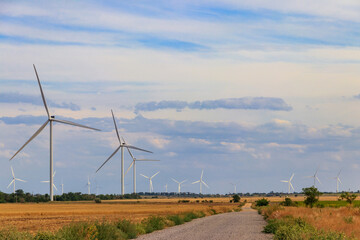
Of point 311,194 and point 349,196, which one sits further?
point 349,196

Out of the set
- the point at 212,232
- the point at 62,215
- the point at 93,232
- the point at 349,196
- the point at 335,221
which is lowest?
the point at 212,232

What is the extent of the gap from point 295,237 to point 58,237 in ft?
42.4

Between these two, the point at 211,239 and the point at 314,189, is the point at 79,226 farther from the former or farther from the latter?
the point at 314,189

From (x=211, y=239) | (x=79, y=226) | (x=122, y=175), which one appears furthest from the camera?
(x=122, y=175)

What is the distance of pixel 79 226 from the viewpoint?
33.0 m

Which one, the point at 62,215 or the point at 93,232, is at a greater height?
the point at 62,215

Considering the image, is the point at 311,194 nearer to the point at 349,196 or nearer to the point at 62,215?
the point at 349,196

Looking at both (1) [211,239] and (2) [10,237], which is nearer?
(2) [10,237]

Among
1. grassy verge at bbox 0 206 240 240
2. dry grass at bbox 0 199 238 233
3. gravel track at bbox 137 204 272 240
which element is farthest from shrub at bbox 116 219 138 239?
dry grass at bbox 0 199 238 233

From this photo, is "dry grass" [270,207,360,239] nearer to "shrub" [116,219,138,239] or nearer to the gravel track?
the gravel track

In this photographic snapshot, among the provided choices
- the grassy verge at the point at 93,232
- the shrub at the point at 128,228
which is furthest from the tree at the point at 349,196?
the shrub at the point at 128,228

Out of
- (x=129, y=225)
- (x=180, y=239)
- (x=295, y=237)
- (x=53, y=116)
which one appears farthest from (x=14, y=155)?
(x=295, y=237)

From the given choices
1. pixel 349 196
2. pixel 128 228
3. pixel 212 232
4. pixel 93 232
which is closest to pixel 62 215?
pixel 128 228

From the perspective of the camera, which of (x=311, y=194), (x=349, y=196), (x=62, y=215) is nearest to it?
(x=62, y=215)
